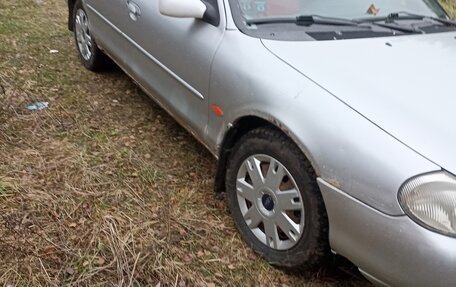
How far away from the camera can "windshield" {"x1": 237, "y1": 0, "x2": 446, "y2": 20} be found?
9.41 feet

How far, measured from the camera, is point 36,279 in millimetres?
2438

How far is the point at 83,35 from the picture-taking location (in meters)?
4.90

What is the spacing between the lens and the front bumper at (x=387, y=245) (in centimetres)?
193

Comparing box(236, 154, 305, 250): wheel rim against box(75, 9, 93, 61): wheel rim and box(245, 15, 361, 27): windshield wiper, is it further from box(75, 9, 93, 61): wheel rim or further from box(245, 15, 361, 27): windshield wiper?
box(75, 9, 93, 61): wheel rim

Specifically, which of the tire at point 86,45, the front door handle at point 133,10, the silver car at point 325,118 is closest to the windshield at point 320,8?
the silver car at point 325,118

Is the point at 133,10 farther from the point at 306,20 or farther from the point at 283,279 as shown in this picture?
the point at 283,279

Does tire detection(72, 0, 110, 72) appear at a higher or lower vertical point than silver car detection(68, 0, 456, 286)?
lower

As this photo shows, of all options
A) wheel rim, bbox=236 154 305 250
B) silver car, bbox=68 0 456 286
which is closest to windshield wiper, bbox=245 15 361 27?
silver car, bbox=68 0 456 286

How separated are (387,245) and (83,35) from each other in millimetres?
3762

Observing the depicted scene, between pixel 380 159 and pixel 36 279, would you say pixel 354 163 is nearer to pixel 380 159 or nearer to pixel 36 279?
pixel 380 159

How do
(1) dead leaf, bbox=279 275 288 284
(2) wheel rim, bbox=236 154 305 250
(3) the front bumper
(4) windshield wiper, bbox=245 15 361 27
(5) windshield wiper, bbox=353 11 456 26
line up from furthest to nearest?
(5) windshield wiper, bbox=353 11 456 26, (4) windshield wiper, bbox=245 15 361 27, (1) dead leaf, bbox=279 275 288 284, (2) wheel rim, bbox=236 154 305 250, (3) the front bumper

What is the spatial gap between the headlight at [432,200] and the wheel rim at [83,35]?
3.56 metres

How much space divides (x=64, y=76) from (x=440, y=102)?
3.59 meters

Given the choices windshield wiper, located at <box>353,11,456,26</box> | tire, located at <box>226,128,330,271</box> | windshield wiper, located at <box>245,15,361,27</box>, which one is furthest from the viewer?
windshield wiper, located at <box>353,11,456,26</box>
